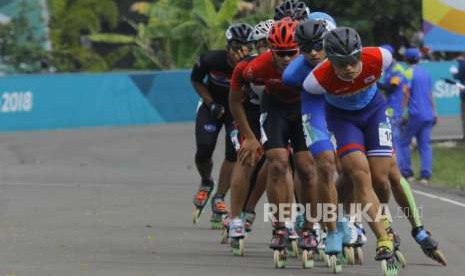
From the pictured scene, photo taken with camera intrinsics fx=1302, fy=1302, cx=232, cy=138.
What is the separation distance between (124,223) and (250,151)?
2.89 metres

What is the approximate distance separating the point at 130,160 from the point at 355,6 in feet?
48.5

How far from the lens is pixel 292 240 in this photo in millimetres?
10398

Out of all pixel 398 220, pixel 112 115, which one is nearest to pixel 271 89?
pixel 398 220

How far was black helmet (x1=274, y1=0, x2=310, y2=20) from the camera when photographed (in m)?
10.8

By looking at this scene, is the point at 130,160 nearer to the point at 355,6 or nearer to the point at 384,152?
the point at 384,152

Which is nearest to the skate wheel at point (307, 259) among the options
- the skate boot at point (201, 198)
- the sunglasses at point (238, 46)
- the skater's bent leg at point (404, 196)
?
the skater's bent leg at point (404, 196)

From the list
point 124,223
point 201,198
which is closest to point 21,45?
point 124,223

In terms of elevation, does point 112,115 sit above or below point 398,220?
below

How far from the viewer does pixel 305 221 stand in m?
10.1

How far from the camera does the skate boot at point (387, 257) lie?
8969 mm

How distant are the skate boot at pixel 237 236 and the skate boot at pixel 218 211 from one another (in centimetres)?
180

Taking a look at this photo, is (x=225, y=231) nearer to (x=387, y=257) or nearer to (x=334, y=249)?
(x=334, y=249)

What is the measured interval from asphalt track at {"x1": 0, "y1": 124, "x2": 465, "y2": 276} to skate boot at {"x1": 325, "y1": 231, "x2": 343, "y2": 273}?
0.12 metres

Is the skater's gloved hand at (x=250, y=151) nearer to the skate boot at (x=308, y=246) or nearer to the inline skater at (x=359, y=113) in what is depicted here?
the skate boot at (x=308, y=246)
